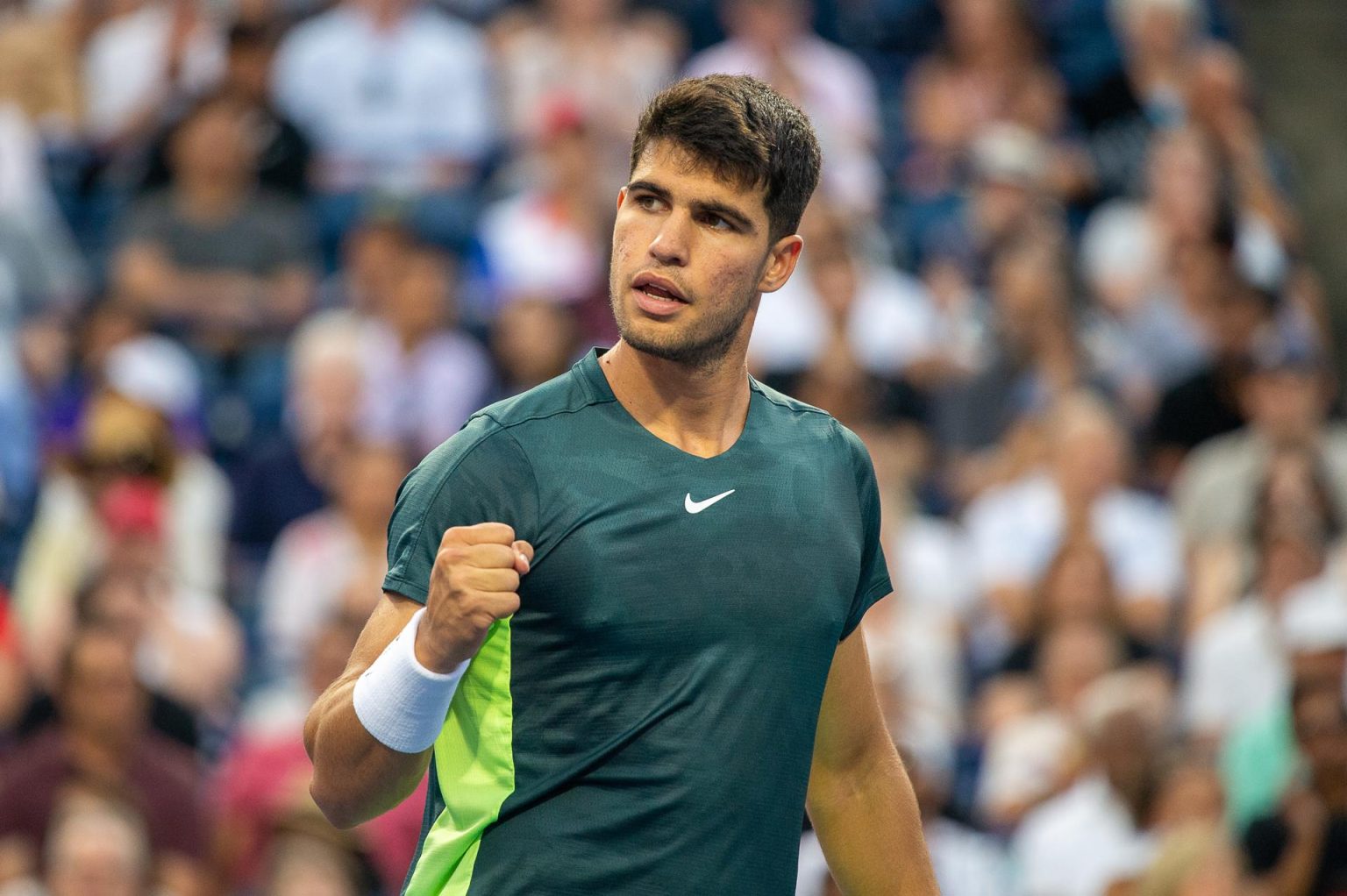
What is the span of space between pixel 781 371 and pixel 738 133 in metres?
5.72

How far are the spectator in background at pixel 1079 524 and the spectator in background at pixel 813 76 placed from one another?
7.01 ft

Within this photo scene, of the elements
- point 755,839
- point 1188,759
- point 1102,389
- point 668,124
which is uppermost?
point 668,124

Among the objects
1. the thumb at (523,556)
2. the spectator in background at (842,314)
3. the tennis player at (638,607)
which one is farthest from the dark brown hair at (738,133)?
the spectator in background at (842,314)

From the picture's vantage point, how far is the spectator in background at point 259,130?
384 inches

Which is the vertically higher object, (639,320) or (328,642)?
(639,320)

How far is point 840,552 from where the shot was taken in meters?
3.04

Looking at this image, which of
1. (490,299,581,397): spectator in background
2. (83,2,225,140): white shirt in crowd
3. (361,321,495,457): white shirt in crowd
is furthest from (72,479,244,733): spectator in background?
(83,2,225,140): white shirt in crowd

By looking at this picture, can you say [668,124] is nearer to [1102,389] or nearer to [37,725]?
[37,725]

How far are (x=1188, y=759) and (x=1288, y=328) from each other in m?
2.93

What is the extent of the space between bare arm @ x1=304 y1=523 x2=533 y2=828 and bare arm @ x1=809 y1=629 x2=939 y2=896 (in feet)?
2.30

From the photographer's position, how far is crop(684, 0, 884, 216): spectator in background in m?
10.3

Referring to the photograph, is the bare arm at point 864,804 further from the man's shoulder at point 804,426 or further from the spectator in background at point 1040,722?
the spectator in background at point 1040,722

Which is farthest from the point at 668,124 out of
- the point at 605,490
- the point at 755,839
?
the point at 755,839

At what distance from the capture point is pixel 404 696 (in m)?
2.69
